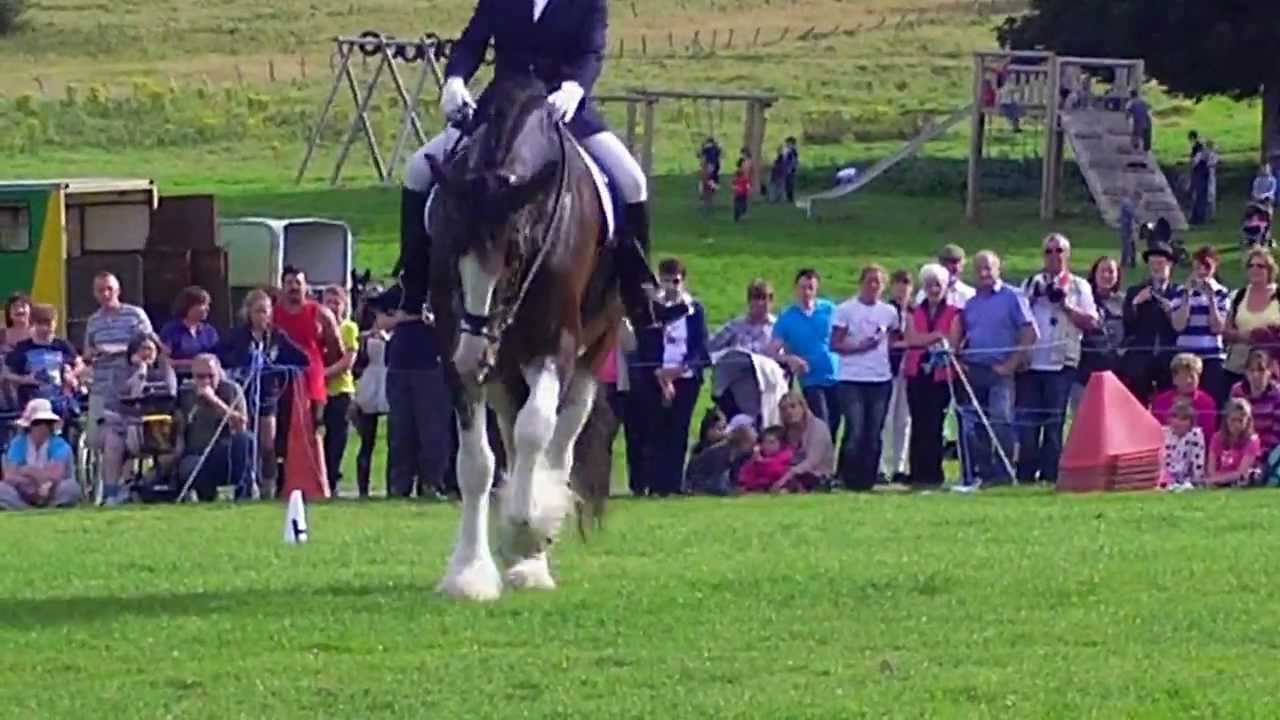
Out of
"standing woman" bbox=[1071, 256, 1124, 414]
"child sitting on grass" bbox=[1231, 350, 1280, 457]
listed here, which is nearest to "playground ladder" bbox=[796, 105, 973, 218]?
"standing woman" bbox=[1071, 256, 1124, 414]

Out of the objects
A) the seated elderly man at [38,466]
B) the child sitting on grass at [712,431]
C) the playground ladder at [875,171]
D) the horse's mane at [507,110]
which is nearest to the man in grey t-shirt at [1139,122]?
the playground ladder at [875,171]

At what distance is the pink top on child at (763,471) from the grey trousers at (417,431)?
2.26 m

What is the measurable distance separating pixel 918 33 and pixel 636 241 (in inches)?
3565

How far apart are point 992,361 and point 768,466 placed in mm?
2020

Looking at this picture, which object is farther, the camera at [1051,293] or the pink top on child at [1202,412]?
the camera at [1051,293]

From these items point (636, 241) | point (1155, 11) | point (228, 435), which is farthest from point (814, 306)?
point (1155, 11)

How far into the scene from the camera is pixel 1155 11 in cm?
6047

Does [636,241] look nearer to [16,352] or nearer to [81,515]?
[81,515]

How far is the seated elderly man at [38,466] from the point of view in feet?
65.3

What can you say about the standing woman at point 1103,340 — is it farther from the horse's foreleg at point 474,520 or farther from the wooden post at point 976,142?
the wooden post at point 976,142

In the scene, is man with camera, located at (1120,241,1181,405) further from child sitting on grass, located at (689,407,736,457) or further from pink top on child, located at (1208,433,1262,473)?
child sitting on grass, located at (689,407,736,457)

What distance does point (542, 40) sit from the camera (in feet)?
40.5

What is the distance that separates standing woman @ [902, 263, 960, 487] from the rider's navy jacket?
8964mm

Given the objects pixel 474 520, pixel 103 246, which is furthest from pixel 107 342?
pixel 474 520
